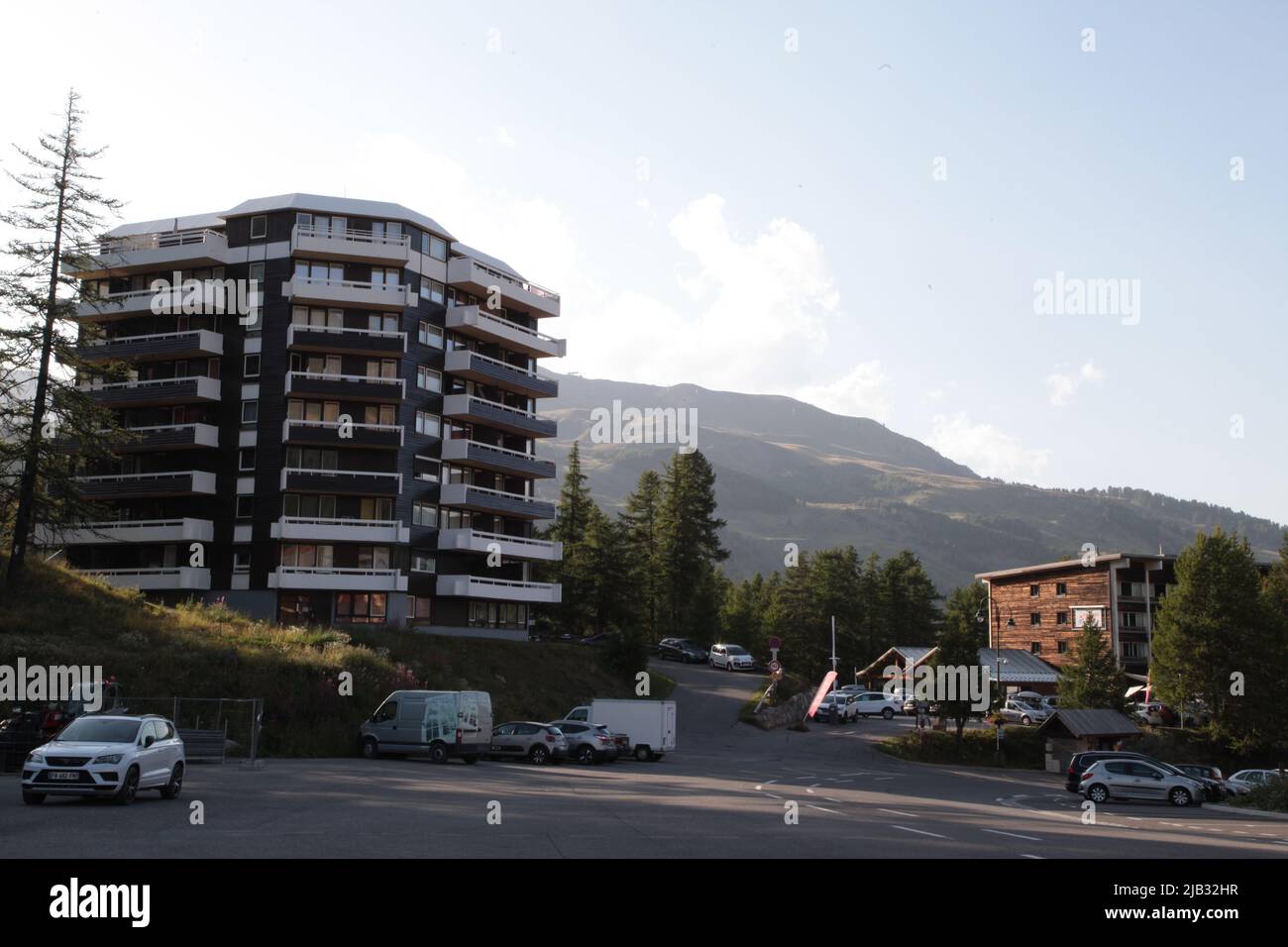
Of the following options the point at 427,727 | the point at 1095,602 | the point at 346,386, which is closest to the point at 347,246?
the point at 346,386

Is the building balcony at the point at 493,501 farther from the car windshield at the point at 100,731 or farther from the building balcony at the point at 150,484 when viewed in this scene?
the car windshield at the point at 100,731

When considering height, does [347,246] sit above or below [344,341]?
above

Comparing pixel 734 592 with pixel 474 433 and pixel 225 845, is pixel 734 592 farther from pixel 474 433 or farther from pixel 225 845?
pixel 225 845

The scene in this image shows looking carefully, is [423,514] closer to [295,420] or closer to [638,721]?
[295,420]

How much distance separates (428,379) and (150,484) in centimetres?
1664

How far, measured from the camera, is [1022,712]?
228 feet

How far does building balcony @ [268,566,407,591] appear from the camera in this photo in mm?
59344

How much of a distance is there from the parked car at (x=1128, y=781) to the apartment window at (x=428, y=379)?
138ft

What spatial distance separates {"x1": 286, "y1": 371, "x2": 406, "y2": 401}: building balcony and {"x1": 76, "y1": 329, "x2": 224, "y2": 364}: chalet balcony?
5396mm

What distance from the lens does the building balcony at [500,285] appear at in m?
67.0

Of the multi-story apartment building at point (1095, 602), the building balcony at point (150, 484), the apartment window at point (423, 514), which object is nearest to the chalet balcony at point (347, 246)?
the building balcony at point (150, 484)

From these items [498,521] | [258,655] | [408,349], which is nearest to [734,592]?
[498,521]

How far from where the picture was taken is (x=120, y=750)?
2050cm
